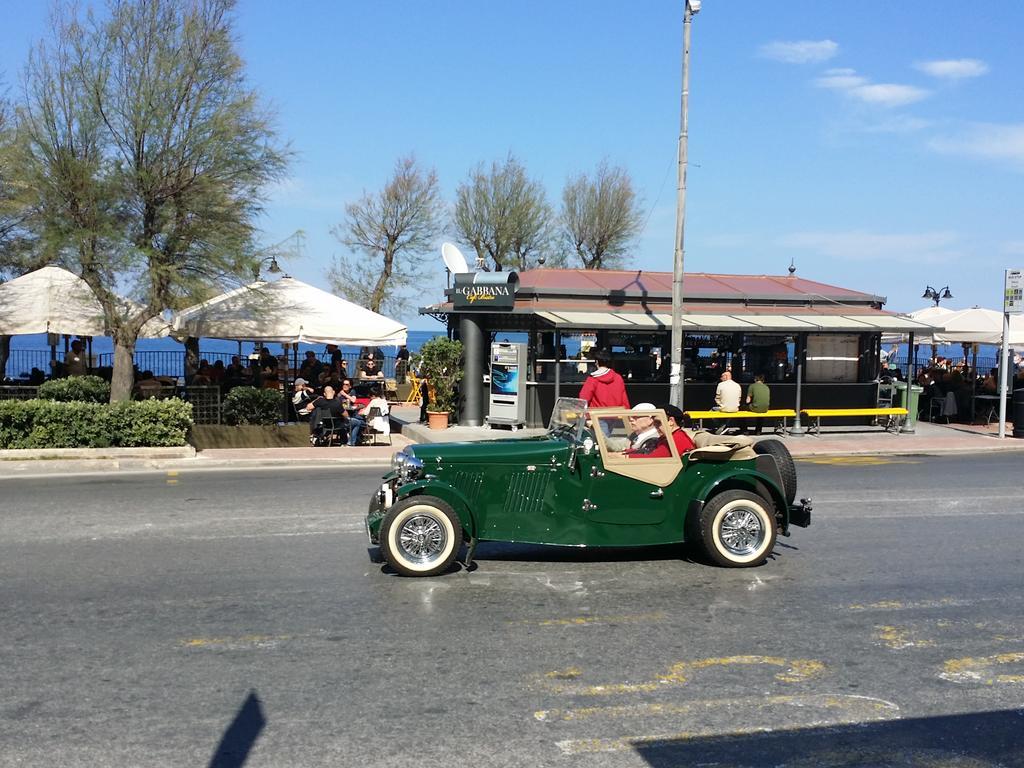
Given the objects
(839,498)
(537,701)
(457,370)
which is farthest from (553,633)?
(457,370)

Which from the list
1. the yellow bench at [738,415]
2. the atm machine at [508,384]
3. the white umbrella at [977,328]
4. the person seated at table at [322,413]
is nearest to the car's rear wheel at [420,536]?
the person seated at table at [322,413]

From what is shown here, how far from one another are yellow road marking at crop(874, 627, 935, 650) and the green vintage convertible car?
1.88 meters

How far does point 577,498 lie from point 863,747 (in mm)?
3767

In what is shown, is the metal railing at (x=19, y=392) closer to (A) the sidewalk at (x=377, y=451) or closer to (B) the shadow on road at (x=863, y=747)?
(A) the sidewalk at (x=377, y=451)

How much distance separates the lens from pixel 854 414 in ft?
73.3

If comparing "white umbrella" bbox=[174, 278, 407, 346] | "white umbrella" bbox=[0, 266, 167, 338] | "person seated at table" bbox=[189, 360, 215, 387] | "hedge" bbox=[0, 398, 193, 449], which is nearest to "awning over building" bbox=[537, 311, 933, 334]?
"white umbrella" bbox=[174, 278, 407, 346]

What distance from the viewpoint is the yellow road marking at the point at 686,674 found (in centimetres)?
564

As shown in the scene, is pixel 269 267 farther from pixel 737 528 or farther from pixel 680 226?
pixel 737 528

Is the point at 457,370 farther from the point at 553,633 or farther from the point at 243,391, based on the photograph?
the point at 553,633

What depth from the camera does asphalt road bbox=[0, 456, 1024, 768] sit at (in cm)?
489

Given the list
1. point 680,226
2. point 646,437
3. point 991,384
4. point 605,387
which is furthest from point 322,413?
point 991,384

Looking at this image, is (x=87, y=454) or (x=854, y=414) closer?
(x=87, y=454)

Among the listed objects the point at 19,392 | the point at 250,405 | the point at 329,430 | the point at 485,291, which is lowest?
the point at 329,430

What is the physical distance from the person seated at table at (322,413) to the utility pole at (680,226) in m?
6.41
